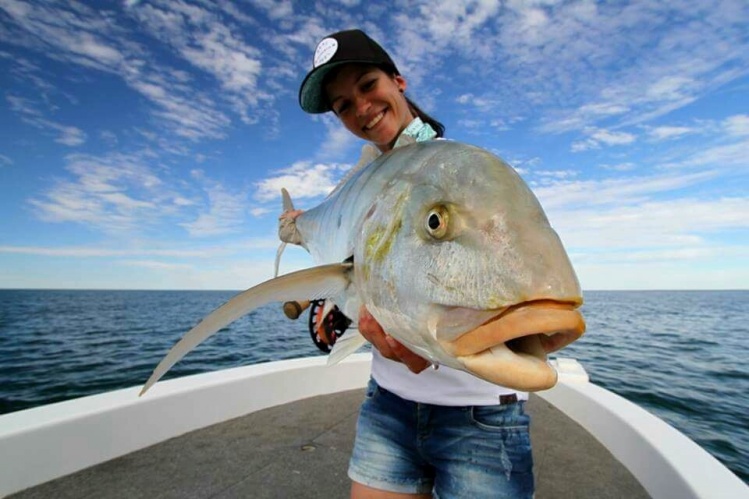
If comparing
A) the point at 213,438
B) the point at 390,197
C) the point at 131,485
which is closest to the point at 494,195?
the point at 390,197

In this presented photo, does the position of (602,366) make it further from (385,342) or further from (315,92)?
(385,342)

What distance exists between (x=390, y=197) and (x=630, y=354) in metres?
16.8

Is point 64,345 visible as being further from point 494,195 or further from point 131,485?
point 494,195

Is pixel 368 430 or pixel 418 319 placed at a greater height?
pixel 418 319

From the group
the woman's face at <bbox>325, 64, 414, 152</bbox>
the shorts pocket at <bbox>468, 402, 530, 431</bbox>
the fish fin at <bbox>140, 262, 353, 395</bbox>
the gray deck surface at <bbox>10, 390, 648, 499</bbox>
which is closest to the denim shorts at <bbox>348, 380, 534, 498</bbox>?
the shorts pocket at <bbox>468, 402, 530, 431</bbox>

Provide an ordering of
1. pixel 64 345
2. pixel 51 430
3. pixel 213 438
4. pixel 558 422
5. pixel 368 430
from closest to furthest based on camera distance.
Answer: pixel 368 430, pixel 51 430, pixel 213 438, pixel 558 422, pixel 64 345

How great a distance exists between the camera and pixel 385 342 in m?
1.24

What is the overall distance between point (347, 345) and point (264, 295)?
13.9 inches

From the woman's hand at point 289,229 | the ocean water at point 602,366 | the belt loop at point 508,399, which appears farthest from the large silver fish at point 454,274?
the ocean water at point 602,366

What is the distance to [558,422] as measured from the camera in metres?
4.28

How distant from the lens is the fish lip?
0.79 metres

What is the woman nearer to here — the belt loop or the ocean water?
the belt loop

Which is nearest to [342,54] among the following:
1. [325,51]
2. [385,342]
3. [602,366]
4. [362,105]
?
[325,51]

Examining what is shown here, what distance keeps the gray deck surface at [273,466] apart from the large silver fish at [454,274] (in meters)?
2.21
